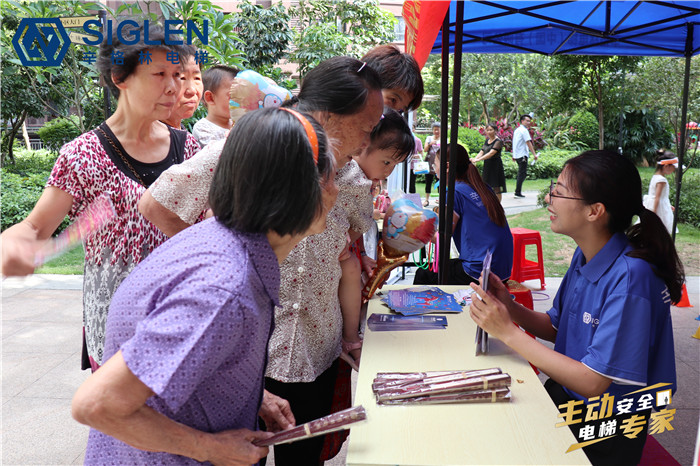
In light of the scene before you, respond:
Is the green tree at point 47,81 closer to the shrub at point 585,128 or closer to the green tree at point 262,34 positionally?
the green tree at point 262,34

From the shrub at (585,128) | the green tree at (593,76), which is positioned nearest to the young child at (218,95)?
the green tree at (593,76)

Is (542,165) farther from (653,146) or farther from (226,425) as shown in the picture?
(226,425)

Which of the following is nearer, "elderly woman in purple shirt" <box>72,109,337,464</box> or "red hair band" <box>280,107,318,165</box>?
"elderly woman in purple shirt" <box>72,109,337,464</box>

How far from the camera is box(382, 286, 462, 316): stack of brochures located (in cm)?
196

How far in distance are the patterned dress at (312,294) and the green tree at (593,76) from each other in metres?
9.90

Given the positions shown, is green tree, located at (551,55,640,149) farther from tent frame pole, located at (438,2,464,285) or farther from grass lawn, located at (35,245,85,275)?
grass lawn, located at (35,245,85,275)

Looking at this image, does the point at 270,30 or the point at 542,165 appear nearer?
the point at 270,30

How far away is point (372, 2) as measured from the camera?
997cm

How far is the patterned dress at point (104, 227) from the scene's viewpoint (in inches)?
56.3

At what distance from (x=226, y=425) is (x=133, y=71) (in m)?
1.07

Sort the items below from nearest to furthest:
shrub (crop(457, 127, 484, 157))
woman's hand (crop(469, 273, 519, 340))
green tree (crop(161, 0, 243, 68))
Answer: woman's hand (crop(469, 273, 519, 340)) → green tree (crop(161, 0, 243, 68)) → shrub (crop(457, 127, 484, 157))

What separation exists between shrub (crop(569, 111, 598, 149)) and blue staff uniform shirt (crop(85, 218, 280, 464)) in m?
16.7

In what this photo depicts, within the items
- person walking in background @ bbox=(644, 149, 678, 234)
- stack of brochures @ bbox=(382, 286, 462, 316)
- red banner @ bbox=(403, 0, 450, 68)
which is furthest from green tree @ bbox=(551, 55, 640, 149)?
stack of brochures @ bbox=(382, 286, 462, 316)

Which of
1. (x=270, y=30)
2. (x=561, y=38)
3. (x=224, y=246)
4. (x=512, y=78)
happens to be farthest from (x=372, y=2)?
(x=224, y=246)
